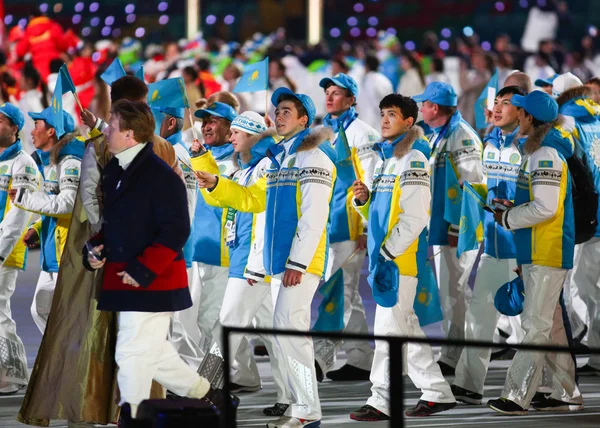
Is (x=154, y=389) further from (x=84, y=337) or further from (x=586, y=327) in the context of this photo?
(x=586, y=327)

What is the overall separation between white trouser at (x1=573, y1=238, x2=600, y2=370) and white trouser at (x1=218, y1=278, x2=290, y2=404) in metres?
2.48

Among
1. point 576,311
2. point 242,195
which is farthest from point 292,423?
point 576,311

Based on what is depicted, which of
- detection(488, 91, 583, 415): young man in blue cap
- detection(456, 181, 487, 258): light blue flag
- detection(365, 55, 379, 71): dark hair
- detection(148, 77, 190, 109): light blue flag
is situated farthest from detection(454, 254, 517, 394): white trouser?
detection(365, 55, 379, 71): dark hair

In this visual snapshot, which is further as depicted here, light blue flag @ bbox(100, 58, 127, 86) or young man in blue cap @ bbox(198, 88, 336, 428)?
light blue flag @ bbox(100, 58, 127, 86)

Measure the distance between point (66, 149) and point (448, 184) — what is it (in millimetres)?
2752

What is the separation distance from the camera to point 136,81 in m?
7.68

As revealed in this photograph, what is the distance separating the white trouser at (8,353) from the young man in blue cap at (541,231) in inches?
130

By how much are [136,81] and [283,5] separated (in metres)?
33.7

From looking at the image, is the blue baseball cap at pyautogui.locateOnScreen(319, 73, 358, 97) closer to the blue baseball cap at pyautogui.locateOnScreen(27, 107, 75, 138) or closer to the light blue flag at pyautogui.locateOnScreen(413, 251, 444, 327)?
the light blue flag at pyautogui.locateOnScreen(413, 251, 444, 327)

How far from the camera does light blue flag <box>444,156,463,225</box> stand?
9.27 meters

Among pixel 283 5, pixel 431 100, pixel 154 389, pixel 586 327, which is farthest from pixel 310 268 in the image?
pixel 283 5

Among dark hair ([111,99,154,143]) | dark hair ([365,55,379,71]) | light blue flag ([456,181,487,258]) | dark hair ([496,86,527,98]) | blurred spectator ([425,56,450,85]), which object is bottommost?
light blue flag ([456,181,487,258])

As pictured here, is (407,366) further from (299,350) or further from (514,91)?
(514,91)

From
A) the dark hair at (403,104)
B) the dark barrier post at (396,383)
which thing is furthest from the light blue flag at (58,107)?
the dark barrier post at (396,383)
